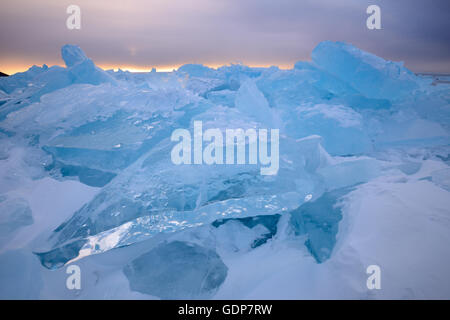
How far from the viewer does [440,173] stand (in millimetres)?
1875

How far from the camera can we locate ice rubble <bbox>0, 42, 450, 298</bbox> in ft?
4.00

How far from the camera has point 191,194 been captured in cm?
149

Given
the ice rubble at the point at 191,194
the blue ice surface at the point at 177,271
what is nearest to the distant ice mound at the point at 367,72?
the ice rubble at the point at 191,194

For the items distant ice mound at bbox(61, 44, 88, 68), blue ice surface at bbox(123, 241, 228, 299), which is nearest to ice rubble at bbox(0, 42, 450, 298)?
blue ice surface at bbox(123, 241, 228, 299)

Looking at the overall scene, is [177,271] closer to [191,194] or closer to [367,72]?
[191,194]

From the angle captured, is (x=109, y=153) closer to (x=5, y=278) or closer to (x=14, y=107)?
(x=5, y=278)

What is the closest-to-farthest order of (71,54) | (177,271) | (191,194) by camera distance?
(177,271)
(191,194)
(71,54)

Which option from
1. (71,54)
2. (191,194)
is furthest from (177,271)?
(71,54)

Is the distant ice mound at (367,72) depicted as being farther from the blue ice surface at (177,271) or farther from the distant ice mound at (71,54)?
the distant ice mound at (71,54)

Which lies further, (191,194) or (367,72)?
(367,72)

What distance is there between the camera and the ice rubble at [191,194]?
4.00ft

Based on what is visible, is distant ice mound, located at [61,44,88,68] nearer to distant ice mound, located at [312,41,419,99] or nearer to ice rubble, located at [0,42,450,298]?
ice rubble, located at [0,42,450,298]

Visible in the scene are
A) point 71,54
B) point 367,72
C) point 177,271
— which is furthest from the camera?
point 71,54

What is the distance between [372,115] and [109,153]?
3.59m
